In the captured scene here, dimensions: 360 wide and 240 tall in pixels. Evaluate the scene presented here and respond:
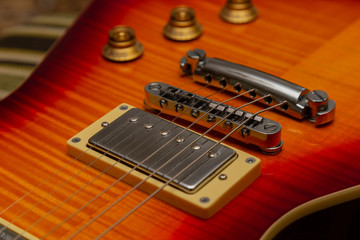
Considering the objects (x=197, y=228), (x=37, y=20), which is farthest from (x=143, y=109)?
(x=37, y=20)

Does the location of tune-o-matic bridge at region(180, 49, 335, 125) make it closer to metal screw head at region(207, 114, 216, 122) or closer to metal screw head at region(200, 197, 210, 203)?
metal screw head at region(207, 114, 216, 122)

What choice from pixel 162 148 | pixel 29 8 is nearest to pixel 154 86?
pixel 162 148

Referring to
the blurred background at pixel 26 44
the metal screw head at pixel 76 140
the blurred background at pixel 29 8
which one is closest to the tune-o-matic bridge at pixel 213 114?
the metal screw head at pixel 76 140

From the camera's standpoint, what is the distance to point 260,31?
102 centimetres

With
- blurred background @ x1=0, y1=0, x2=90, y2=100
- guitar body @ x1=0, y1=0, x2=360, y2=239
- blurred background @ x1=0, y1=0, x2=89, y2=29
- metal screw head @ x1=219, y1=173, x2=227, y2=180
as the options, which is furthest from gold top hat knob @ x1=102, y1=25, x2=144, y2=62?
blurred background @ x1=0, y1=0, x2=89, y2=29

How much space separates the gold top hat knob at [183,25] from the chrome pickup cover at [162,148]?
25 centimetres

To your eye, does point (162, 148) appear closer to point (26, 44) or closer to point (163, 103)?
point (163, 103)

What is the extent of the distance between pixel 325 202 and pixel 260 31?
1.32 ft

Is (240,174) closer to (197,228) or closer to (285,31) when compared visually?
(197,228)

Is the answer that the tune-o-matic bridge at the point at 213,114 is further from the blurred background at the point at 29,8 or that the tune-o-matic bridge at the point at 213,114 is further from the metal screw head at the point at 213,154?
the blurred background at the point at 29,8

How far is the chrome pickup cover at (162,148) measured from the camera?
69cm

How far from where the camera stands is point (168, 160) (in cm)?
71

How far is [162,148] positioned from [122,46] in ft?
0.92

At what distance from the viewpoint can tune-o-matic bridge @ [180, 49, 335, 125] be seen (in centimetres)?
79
